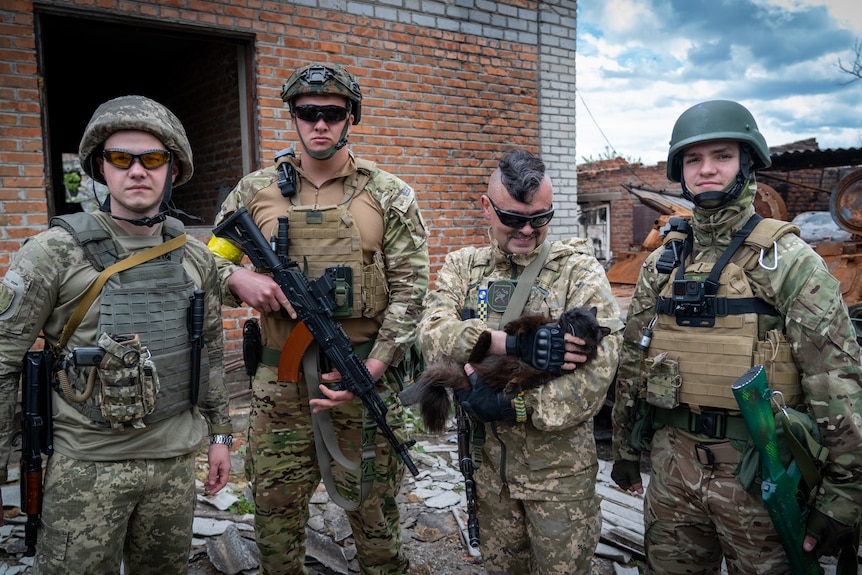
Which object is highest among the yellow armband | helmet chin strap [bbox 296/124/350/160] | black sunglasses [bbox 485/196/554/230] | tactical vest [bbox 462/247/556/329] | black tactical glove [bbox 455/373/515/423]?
helmet chin strap [bbox 296/124/350/160]

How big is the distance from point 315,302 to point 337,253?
0.75 feet

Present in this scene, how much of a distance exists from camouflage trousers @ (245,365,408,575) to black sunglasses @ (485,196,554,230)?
0.95 metres

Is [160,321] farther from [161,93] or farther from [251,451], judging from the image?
[161,93]

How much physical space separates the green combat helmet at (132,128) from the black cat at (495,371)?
1.08 meters

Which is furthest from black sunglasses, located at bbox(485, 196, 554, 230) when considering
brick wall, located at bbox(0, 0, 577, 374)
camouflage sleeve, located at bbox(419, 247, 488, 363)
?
brick wall, located at bbox(0, 0, 577, 374)

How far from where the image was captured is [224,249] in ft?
8.59

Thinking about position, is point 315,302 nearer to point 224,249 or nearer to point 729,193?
point 224,249

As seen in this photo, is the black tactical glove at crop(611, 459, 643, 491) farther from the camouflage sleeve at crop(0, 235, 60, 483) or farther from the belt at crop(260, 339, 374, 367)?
the camouflage sleeve at crop(0, 235, 60, 483)

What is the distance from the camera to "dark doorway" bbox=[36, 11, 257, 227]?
5.12m

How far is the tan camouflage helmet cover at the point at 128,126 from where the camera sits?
2.00 m

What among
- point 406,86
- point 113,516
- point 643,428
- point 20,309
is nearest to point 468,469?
point 643,428

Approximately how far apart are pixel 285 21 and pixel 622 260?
423 cm

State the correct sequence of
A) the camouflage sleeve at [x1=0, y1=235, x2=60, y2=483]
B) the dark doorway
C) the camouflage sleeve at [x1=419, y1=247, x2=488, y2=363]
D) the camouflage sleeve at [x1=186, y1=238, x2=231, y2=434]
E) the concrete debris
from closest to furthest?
the camouflage sleeve at [x1=0, y1=235, x2=60, y2=483] → the camouflage sleeve at [x1=419, y1=247, x2=488, y2=363] → the camouflage sleeve at [x1=186, y1=238, x2=231, y2=434] → the concrete debris → the dark doorway

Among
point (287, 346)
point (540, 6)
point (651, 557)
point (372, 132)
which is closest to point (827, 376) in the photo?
point (651, 557)
